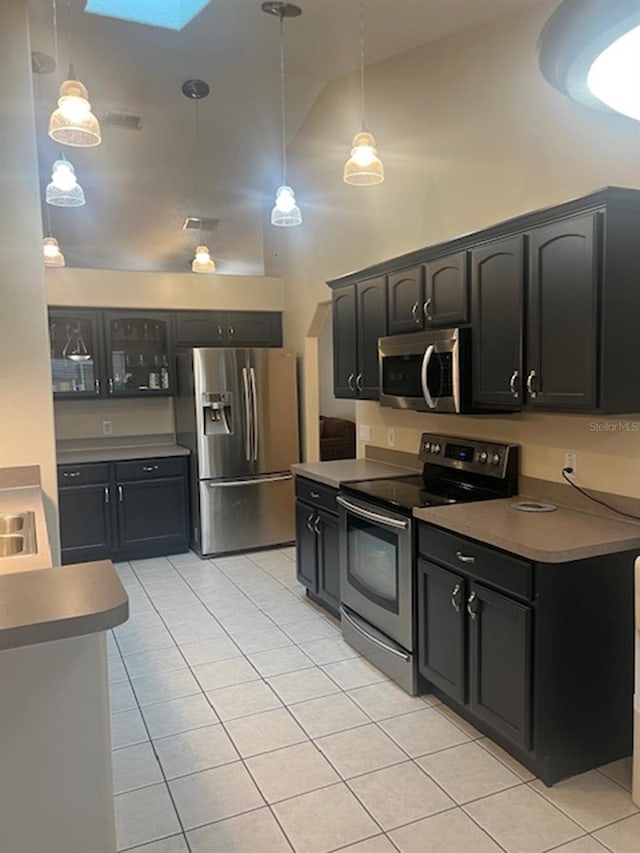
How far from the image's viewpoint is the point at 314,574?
4090 millimetres

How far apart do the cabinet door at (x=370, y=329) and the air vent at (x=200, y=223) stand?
8.42ft

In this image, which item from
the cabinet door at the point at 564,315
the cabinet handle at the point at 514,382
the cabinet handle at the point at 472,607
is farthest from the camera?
the cabinet handle at the point at 514,382

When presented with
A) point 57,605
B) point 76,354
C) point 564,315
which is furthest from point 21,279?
point 76,354

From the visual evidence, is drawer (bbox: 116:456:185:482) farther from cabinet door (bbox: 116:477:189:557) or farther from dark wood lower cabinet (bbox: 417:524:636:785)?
dark wood lower cabinet (bbox: 417:524:636:785)

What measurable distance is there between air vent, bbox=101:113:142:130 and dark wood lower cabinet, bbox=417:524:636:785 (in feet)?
13.4

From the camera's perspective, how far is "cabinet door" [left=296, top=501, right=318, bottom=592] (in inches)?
160

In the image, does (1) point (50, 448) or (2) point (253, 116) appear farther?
(2) point (253, 116)

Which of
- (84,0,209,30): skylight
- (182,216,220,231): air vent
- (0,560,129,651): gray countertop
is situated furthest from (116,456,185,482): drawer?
(0,560,129,651): gray countertop

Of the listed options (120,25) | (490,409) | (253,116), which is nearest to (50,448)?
(490,409)

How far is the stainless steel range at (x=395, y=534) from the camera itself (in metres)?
3.01

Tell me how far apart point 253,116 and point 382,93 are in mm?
1337

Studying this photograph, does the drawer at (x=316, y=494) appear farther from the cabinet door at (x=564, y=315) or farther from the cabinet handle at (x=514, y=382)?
the cabinet door at (x=564, y=315)

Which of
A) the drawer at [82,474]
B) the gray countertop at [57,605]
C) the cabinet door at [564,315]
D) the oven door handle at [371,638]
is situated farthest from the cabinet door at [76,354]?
the gray countertop at [57,605]

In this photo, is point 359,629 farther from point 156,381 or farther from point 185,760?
point 156,381
